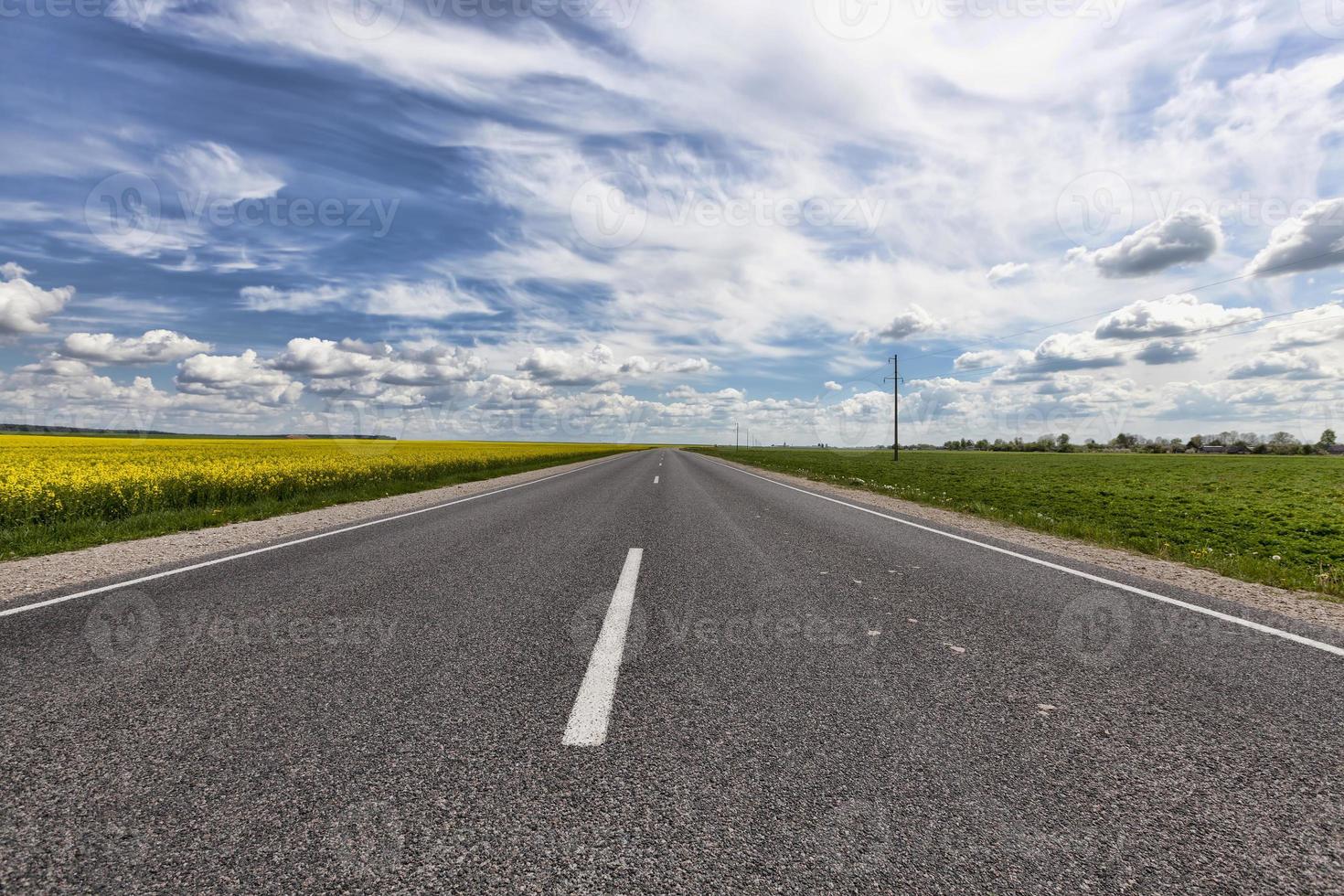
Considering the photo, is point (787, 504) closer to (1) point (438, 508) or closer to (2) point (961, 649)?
(1) point (438, 508)

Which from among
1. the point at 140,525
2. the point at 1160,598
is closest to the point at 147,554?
the point at 140,525

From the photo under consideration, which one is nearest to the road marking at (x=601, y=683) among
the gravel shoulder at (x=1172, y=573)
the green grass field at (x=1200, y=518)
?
the gravel shoulder at (x=1172, y=573)

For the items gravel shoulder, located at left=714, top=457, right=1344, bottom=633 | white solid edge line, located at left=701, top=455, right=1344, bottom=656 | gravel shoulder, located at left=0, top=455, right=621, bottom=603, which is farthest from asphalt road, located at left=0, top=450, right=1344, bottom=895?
gravel shoulder, located at left=0, top=455, right=621, bottom=603

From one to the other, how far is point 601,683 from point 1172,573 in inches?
283

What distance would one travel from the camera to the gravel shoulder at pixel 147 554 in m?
5.98

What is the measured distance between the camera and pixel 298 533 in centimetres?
900

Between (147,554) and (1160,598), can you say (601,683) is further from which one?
(147,554)

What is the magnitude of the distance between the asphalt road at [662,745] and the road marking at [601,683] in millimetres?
25

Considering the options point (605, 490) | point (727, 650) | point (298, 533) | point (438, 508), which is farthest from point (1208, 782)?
point (605, 490)

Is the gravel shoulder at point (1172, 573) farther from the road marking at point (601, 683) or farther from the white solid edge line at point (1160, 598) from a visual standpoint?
the road marking at point (601, 683)

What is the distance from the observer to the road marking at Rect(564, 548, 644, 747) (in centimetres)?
268

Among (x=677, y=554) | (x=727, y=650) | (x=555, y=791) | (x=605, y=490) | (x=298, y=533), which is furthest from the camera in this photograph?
(x=605, y=490)

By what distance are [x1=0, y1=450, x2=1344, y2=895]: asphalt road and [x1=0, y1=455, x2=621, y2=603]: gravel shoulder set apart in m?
1.35

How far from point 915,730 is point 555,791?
166cm
